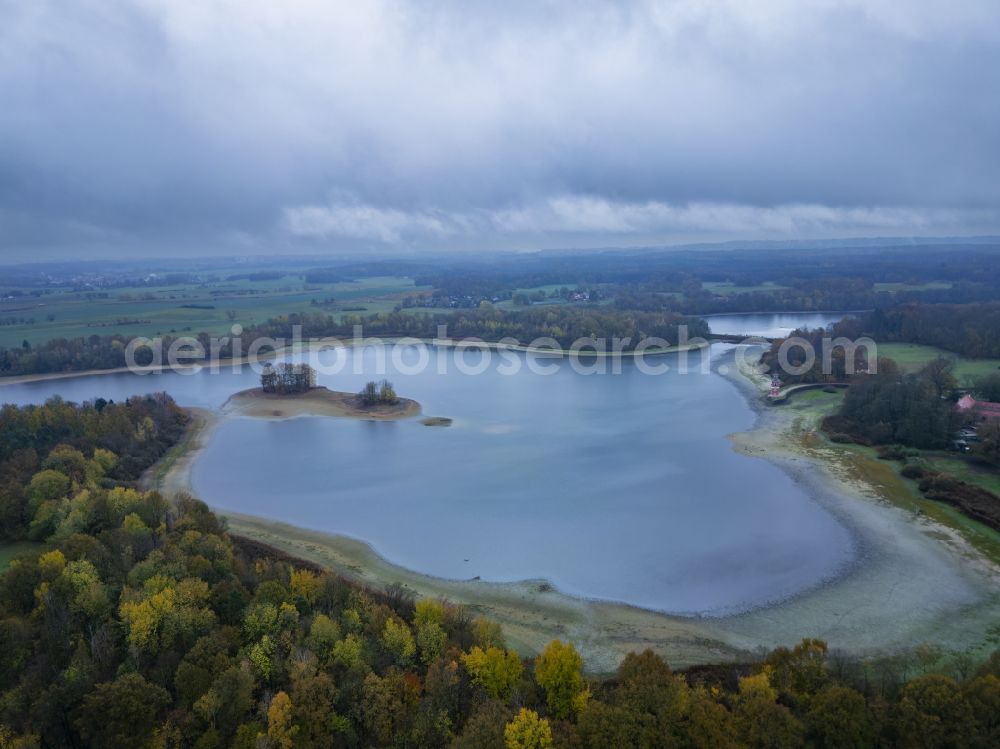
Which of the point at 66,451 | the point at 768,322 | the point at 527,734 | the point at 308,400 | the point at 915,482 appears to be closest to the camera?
the point at 527,734

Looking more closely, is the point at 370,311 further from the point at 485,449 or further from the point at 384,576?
the point at 384,576

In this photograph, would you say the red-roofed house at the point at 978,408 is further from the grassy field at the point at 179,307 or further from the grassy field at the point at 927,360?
the grassy field at the point at 179,307

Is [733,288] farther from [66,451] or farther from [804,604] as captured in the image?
[66,451]

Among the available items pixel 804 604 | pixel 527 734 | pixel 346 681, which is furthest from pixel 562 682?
pixel 804 604

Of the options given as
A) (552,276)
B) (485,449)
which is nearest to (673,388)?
(485,449)

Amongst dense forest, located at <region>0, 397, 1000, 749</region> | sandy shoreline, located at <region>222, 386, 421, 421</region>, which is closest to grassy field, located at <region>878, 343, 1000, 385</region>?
dense forest, located at <region>0, 397, 1000, 749</region>

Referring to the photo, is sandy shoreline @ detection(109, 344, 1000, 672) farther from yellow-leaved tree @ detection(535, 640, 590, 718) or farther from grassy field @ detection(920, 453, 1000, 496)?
grassy field @ detection(920, 453, 1000, 496)
